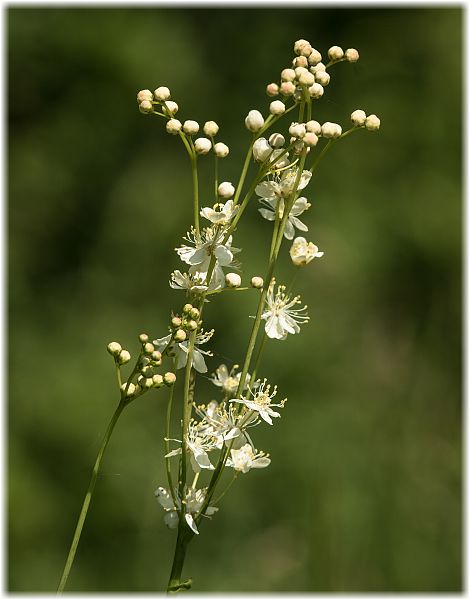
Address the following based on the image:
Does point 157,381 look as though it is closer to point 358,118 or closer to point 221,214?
point 221,214

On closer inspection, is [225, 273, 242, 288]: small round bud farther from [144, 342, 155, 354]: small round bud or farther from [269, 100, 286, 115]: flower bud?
[269, 100, 286, 115]: flower bud

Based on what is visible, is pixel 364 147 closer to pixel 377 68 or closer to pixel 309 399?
pixel 377 68

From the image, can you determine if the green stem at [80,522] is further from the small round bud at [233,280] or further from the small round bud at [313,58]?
the small round bud at [313,58]

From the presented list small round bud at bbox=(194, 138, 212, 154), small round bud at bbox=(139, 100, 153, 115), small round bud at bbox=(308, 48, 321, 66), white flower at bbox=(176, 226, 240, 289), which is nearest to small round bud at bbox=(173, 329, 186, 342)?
white flower at bbox=(176, 226, 240, 289)

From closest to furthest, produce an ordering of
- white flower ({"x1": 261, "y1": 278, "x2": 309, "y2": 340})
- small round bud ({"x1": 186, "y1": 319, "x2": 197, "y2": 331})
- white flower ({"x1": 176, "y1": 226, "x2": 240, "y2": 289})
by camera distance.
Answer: small round bud ({"x1": 186, "y1": 319, "x2": 197, "y2": 331})
white flower ({"x1": 176, "y1": 226, "x2": 240, "y2": 289})
white flower ({"x1": 261, "y1": 278, "x2": 309, "y2": 340})

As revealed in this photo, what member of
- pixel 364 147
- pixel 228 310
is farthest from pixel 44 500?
pixel 364 147

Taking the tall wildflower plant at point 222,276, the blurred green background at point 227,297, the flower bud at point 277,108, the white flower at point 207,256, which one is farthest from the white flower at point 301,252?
the blurred green background at point 227,297
